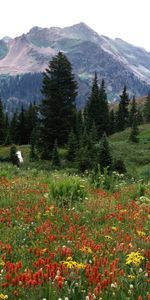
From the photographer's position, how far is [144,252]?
6617 millimetres

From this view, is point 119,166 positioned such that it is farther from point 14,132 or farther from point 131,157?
point 14,132

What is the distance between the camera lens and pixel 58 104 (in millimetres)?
59250

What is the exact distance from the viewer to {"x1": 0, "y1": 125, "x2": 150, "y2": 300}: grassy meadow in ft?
17.1

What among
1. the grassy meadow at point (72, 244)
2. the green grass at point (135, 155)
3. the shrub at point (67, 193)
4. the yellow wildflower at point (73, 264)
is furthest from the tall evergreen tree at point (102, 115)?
the yellow wildflower at point (73, 264)

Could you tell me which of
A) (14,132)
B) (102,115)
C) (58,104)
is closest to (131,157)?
(58,104)

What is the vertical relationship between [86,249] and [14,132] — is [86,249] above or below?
above

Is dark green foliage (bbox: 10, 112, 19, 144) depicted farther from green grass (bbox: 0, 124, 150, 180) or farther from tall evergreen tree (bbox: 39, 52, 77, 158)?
tall evergreen tree (bbox: 39, 52, 77, 158)

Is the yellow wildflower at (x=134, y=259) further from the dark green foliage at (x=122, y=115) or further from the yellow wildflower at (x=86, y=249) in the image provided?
the dark green foliage at (x=122, y=115)

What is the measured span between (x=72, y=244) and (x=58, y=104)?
174 feet

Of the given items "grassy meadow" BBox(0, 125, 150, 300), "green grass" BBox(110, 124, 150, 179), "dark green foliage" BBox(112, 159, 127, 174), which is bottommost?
"green grass" BBox(110, 124, 150, 179)

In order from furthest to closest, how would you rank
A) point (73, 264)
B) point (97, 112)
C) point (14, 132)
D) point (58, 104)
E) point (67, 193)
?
point (14, 132), point (97, 112), point (58, 104), point (67, 193), point (73, 264)

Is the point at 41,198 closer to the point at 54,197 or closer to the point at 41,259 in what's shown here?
the point at 54,197

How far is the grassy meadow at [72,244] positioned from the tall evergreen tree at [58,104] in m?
46.4

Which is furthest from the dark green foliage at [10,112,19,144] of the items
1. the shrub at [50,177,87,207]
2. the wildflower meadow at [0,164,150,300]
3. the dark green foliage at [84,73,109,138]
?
the shrub at [50,177,87,207]
